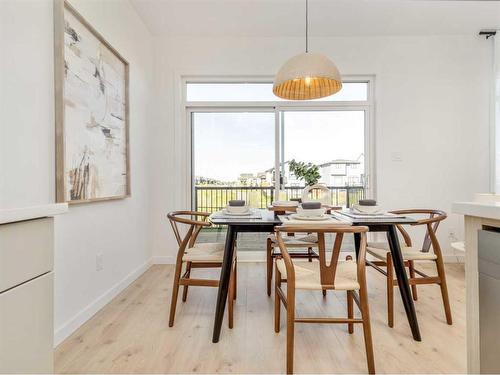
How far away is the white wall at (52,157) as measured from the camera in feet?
4.55

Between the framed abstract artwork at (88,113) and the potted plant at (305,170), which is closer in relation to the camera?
the framed abstract artwork at (88,113)

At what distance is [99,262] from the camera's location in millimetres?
2230

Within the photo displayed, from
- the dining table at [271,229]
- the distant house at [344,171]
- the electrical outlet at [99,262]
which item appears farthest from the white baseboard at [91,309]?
the distant house at [344,171]

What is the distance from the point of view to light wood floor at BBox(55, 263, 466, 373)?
152 centimetres

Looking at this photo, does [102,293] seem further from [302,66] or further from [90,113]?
[302,66]

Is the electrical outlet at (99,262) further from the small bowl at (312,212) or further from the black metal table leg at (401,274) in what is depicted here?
the black metal table leg at (401,274)

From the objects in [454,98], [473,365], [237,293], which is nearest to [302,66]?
[473,365]

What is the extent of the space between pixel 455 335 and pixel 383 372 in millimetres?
721

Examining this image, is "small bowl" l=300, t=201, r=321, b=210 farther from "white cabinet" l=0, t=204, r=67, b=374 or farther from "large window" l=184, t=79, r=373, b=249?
"large window" l=184, t=79, r=373, b=249

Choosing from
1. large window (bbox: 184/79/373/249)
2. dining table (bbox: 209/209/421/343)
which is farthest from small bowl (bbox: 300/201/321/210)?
large window (bbox: 184/79/373/249)

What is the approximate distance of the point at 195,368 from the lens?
1.50m

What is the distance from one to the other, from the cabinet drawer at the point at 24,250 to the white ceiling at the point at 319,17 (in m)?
2.85

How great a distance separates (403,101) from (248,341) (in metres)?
3.30

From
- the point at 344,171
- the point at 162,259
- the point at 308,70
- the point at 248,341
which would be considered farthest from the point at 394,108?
the point at 162,259
